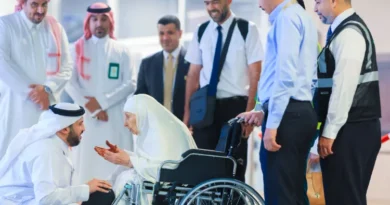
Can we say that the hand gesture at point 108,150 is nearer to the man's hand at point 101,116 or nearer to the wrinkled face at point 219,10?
the wrinkled face at point 219,10

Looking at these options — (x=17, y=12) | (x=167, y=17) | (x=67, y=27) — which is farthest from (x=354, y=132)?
(x=67, y=27)

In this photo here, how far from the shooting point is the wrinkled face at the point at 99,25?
638cm

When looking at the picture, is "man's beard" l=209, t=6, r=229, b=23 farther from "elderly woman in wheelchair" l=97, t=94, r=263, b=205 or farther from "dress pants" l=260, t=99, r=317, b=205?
"dress pants" l=260, t=99, r=317, b=205

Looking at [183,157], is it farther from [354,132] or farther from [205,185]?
[354,132]

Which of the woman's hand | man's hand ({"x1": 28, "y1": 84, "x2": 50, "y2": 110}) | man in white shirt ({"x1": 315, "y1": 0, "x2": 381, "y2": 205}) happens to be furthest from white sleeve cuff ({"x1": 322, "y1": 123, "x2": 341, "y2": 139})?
man's hand ({"x1": 28, "y1": 84, "x2": 50, "y2": 110})

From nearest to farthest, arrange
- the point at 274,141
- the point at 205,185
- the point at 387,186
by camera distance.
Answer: the point at 274,141
the point at 205,185
the point at 387,186

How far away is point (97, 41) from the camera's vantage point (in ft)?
21.0

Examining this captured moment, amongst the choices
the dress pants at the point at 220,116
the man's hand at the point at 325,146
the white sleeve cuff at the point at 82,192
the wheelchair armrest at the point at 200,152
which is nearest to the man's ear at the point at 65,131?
the white sleeve cuff at the point at 82,192

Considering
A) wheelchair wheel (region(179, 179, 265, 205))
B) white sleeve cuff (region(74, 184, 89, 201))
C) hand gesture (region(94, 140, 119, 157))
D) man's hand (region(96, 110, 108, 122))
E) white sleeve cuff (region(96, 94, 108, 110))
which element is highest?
white sleeve cuff (region(96, 94, 108, 110))

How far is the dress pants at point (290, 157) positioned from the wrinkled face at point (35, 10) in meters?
2.31

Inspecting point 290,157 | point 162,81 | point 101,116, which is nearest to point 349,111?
point 290,157

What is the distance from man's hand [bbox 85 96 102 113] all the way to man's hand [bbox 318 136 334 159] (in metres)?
2.58

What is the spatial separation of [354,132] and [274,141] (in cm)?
38

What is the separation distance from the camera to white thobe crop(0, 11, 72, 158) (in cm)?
594
